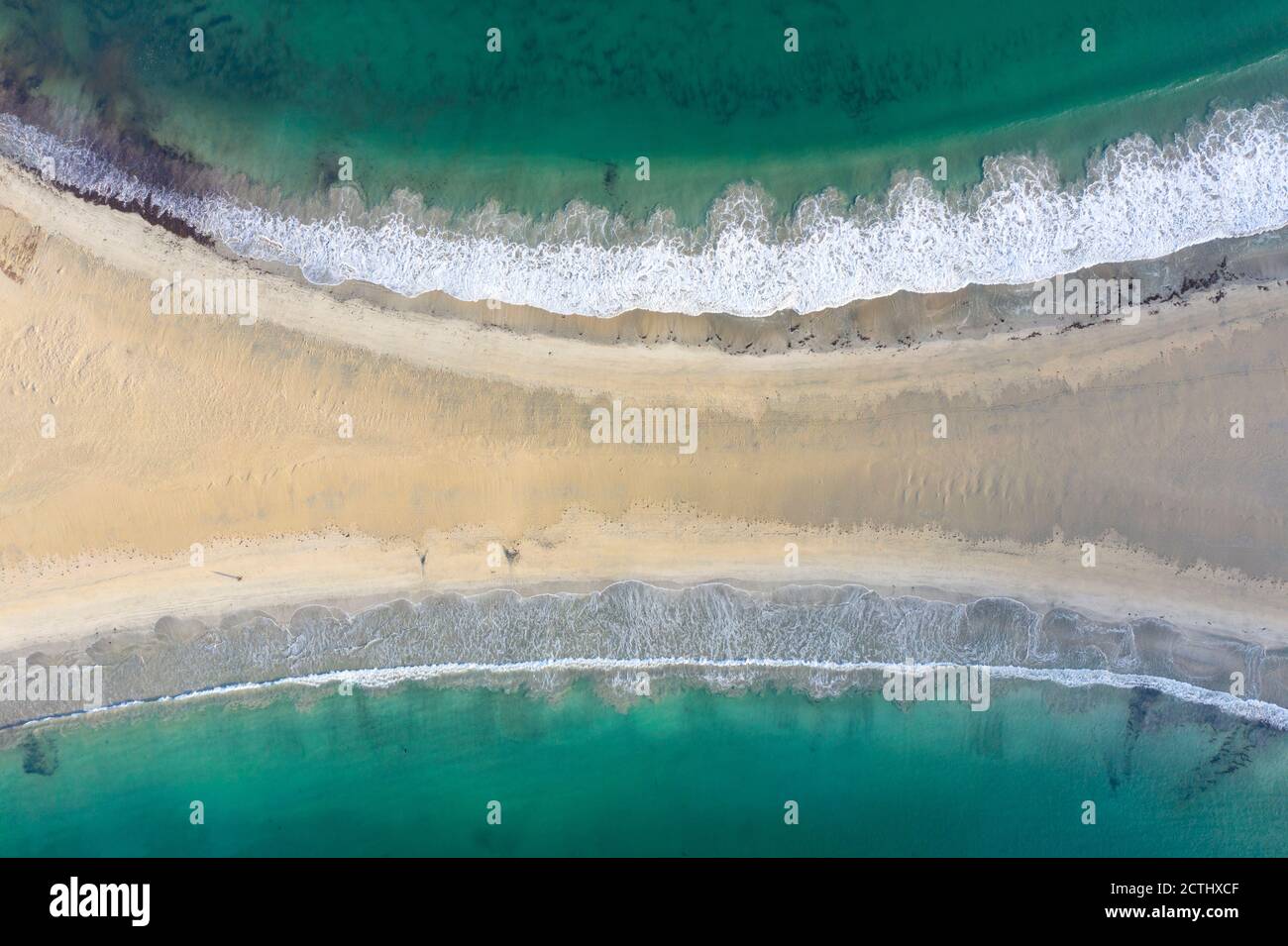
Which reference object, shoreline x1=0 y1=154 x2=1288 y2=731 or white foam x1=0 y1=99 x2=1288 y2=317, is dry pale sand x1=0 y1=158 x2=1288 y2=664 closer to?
shoreline x1=0 y1=154 x2=1288 y2=731

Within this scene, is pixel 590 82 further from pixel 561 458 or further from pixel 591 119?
pixel 561 458

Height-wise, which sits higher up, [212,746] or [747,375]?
[747,375]

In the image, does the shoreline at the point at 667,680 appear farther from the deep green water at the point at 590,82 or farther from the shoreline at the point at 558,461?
the deep green water at the point at 590,82

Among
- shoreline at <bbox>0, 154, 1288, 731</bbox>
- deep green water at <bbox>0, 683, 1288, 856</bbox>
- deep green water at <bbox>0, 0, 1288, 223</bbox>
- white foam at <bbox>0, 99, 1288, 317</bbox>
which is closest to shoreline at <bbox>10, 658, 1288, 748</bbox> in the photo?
deep green water at <bbox>0, 683, 1288, 856</bbox>

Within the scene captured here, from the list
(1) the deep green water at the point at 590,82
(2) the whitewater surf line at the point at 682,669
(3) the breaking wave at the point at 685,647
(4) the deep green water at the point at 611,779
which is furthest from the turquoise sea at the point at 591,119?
(4) the deep green water at the point at 611,779

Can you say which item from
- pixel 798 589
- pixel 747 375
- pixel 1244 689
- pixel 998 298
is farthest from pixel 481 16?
pixel 1244 689

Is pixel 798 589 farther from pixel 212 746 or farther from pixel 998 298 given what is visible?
pixel 212 746

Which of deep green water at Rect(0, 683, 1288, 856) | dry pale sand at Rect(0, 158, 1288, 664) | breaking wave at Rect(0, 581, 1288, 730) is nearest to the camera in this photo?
dry pale sand at Rect(0, 158, 1288, 664)
